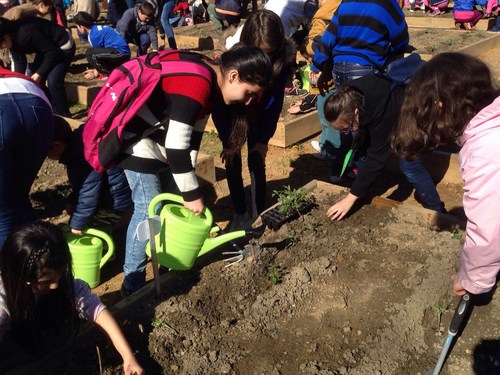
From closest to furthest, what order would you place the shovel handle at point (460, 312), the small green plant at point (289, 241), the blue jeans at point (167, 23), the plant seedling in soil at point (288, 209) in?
the shovel handle at point (460, 312), the small green plant at point (289, 241), the plant seedling in soil at point (288, 209), the blue jeans at point (167, 23)

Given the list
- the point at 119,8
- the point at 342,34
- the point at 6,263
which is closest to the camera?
the point at 6,263

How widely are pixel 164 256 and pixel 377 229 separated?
1.38m

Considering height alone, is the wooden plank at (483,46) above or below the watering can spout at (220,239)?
below

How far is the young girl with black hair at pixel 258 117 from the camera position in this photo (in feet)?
9.84

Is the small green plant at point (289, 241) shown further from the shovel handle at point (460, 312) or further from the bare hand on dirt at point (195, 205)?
the shovel handle at point (460, 312)

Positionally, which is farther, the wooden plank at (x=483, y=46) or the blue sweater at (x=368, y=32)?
the wooden plank at (x=483, y=46)

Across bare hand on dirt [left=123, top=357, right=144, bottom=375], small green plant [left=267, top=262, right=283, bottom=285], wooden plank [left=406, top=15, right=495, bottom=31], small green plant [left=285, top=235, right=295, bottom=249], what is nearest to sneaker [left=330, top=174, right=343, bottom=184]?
small green plant [left=285, top=235, right=295, bottom=249]

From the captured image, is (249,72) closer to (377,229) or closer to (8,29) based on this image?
(377,229)

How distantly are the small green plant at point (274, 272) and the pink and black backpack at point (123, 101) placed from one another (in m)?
0.96

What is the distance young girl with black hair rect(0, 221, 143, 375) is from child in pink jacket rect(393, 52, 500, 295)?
131cm

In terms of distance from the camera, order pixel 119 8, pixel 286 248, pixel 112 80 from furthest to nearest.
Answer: pixel 119 8, pixel 286 248, pixel 112 80

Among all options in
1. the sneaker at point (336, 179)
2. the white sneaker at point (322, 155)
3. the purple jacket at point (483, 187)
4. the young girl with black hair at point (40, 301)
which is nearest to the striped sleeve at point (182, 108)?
the young girl with black hair at point (40, 301)

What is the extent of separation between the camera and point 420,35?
9695mm

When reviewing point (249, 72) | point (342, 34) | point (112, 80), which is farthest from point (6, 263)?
point (342, 34)
